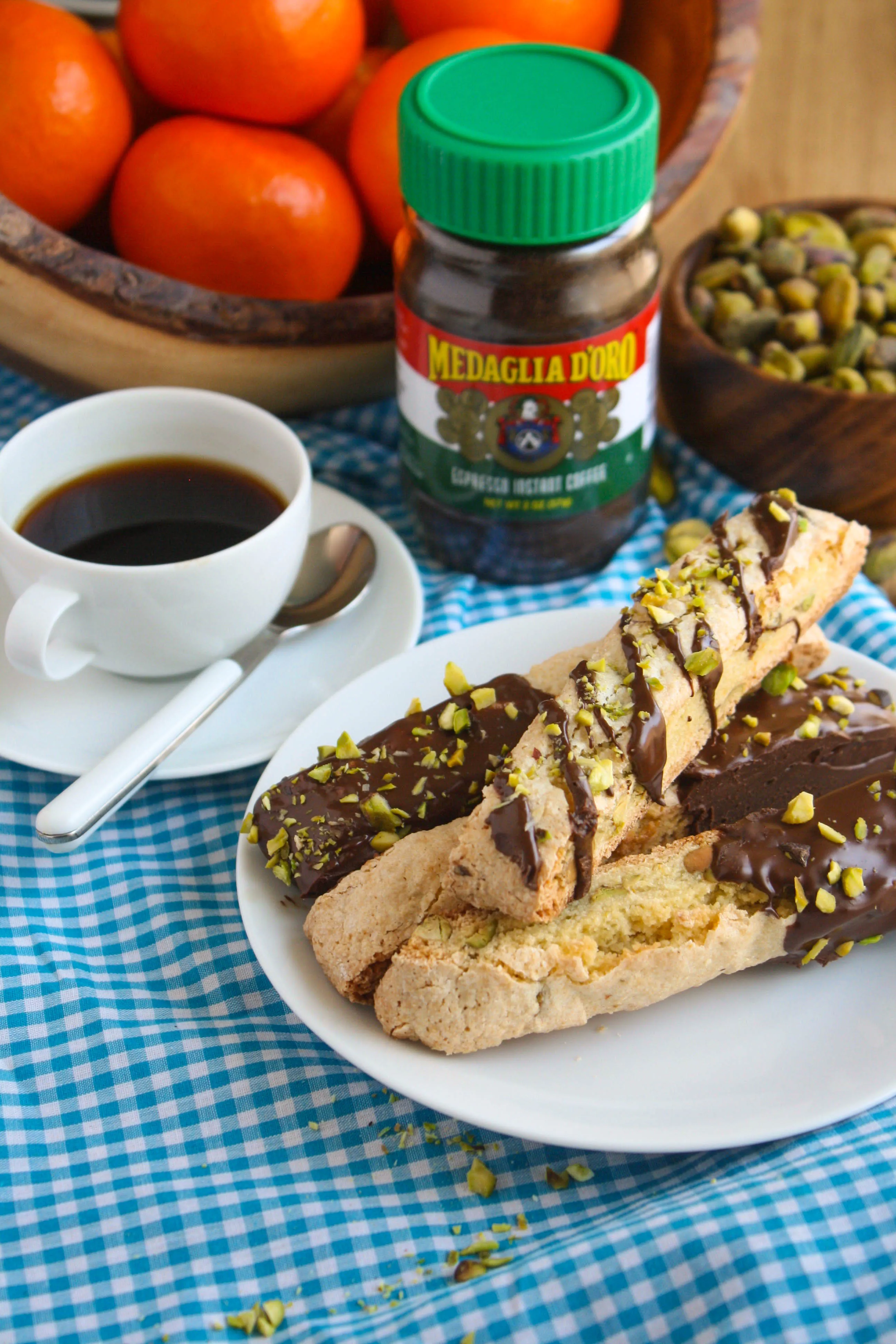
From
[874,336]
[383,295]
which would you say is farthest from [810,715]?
[383,295]

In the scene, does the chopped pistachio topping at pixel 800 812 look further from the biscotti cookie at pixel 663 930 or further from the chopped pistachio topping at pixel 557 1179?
the chopped pistachio topping at pixel 557 1179

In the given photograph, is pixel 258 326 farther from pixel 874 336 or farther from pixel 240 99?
pixel 874 336

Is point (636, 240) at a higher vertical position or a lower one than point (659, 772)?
higher

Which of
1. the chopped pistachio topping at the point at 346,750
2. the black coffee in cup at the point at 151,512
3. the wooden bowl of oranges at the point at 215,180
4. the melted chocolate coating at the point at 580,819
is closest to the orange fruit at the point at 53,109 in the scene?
the wooden bowl of oranges at the point at 215,180

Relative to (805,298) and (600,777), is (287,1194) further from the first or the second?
(805,298)

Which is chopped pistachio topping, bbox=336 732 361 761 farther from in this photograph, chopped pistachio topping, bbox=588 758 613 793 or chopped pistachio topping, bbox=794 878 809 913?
chopped pistachio topping, bbox=794 878 809 913

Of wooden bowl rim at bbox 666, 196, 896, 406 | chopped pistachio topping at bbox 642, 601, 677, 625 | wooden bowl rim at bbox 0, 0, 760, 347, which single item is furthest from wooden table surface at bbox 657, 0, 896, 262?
chopped pistachio topping at bbox 642, 601, 677, 625
